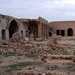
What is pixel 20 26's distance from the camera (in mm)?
33000

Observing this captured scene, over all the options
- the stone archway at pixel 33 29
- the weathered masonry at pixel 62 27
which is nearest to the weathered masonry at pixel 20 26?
the stone archway at pixel 33 29

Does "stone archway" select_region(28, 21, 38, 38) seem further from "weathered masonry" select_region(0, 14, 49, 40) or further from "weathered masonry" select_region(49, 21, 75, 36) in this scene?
"weathered masonry" select_region(49, 21, 75, 36)

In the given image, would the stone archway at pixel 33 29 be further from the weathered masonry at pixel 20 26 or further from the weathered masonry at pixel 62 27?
the weathered masonry at pixel 62 27

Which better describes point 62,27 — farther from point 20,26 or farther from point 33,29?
point 20,26

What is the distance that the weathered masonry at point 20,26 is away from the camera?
25983mm

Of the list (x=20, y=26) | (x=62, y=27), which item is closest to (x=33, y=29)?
(x=20, y=26)

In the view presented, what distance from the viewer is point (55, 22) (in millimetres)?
45781

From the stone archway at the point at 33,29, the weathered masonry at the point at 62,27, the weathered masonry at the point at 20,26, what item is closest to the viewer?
the weathered masonry at the point at 20,26

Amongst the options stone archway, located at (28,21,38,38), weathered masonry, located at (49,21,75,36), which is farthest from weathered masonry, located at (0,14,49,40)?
weathered masonry, located at (49,21,75,36)

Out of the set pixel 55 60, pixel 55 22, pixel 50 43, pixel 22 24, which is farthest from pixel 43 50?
pixel 55 22

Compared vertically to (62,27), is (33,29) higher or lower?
lower

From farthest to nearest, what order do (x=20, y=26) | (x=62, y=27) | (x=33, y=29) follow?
(x=62, y=27), (x=33, y=29), (x=20, y=26)

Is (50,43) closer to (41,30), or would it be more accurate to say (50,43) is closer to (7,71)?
(7,71)

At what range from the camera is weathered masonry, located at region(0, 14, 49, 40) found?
2598 centimetres
